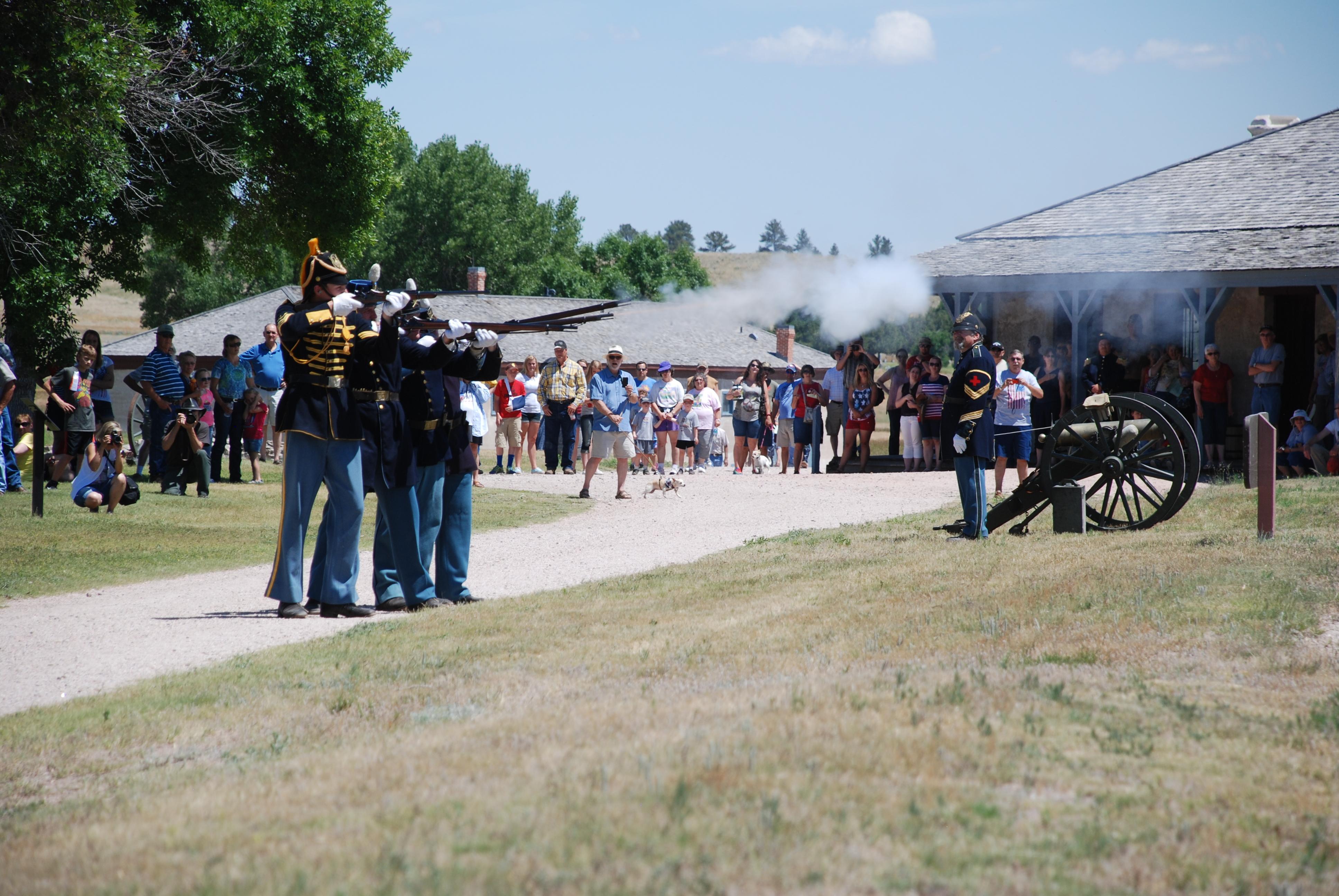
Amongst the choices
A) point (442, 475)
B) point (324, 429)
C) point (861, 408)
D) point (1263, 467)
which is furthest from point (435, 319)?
point (861, 408)

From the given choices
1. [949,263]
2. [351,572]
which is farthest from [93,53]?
[949,263]

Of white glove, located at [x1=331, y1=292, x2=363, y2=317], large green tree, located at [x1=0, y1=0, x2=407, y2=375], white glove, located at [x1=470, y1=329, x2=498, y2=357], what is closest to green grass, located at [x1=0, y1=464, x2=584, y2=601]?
white glove, located at [x1=470, y1=329, x2=498, y2=357]

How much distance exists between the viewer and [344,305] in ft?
26.5

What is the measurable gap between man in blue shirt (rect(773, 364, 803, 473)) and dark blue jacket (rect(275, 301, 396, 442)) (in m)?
13.7

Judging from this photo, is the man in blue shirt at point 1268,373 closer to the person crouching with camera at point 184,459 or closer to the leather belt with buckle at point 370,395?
the leather belt with buckle at point 370,395

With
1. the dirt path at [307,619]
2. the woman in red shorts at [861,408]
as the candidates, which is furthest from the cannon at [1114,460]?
the woman in red shorts at [861,408]

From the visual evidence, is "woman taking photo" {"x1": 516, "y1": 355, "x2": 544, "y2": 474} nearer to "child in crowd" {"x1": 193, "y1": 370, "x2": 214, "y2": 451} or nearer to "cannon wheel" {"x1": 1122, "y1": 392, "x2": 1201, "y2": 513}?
"child in crowd" {"x1": 193, "y1": 370, "x2": 214, "y2": 451}

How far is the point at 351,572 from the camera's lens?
8383 mm

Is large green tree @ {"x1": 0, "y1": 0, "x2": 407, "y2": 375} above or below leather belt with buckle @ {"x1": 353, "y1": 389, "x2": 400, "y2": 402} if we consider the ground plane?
above

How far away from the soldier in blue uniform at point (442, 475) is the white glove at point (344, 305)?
67 cm

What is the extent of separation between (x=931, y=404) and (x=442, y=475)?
501 inches

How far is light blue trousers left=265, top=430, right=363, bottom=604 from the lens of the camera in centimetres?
826

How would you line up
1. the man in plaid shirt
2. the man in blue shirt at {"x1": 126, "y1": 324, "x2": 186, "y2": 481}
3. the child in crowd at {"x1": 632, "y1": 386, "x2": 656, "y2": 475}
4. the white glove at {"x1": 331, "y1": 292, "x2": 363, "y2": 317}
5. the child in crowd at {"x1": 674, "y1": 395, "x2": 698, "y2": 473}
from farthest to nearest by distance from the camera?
the child in crowd at {"x1": 674, "y1": 395, "x2": 698, "y2": 473} → the man in plaid shirt → the child in crowd at {"x1": 632, "y1": 386, "x2": 656, "y2": 475} → the man in blue shirt at {"x1": 126, "y1": 324, "x2": 186, "y2": 481} → the white glove at {"x1": 331, "y1": 292, "x2": 363, "y2": 317}

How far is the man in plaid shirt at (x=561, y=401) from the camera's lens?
2008cm
